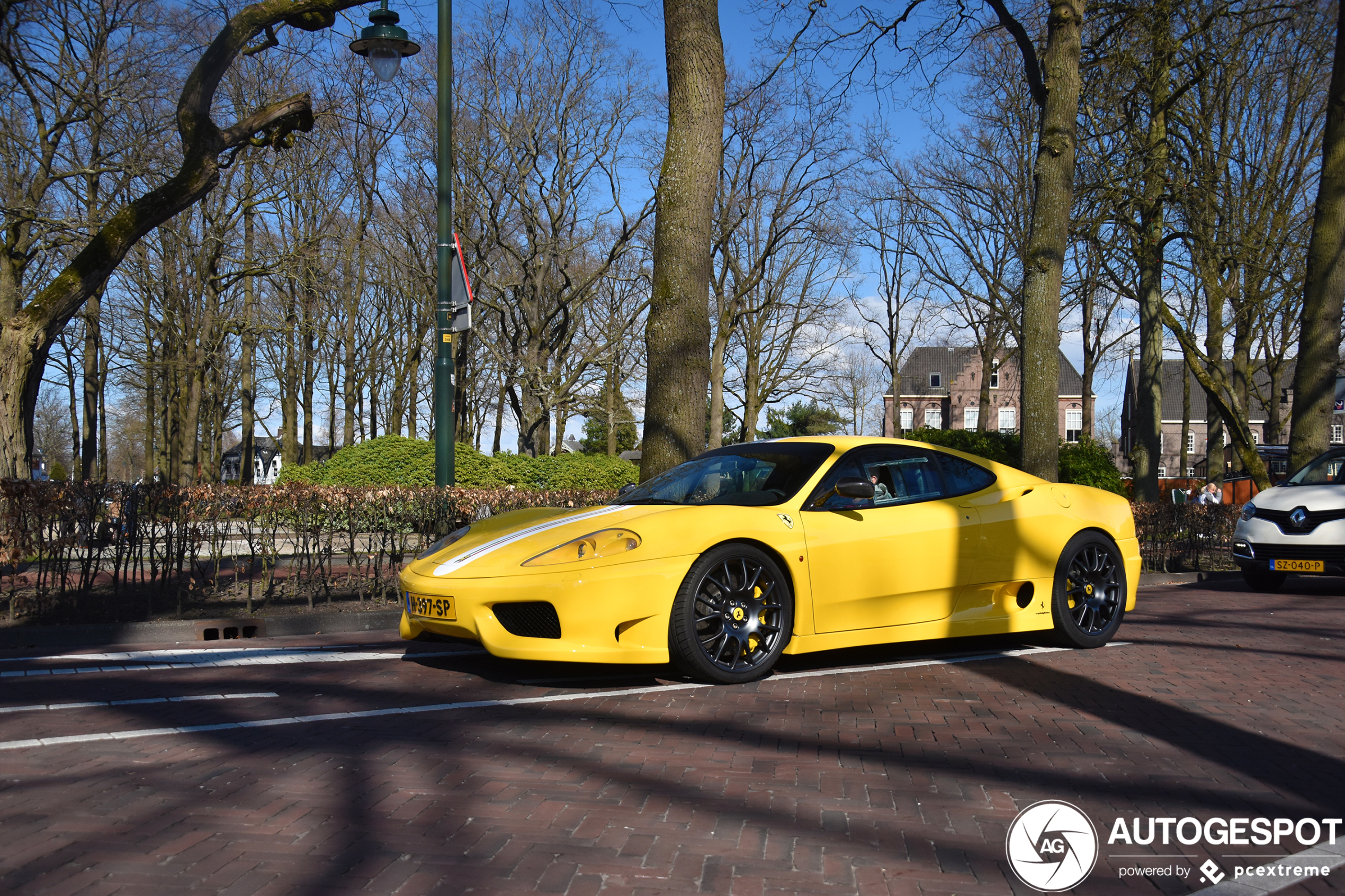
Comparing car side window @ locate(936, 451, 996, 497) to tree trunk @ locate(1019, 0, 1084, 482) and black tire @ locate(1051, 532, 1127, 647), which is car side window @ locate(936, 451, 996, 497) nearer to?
black tire @ locate(1051, 532, 1127, 647)

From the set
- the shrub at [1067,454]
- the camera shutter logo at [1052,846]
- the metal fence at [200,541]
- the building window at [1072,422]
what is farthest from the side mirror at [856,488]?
the building window at [1072,422]

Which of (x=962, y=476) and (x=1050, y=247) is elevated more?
(x=1050, y=247)

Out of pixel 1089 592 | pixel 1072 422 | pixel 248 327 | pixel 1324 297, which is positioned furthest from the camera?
pixel 1072 422

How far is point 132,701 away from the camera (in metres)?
5.13

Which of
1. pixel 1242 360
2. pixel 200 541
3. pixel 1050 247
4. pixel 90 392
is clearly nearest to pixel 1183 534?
pixel 1050 247

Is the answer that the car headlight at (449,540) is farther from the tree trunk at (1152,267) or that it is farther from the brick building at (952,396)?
the brick building at (952,396)

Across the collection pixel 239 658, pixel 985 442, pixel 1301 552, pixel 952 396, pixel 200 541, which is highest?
pixel 952 396

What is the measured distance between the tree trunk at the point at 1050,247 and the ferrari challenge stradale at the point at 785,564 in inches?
177

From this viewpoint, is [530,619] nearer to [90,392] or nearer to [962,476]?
[962,476]

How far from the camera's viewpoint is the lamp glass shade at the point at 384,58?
1005 cm

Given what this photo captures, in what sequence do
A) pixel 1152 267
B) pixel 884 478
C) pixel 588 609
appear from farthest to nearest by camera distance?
pixel 1152 267 < pixel 884 478 < pixel 588 609

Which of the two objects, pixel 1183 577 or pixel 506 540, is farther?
pixel 1183 577

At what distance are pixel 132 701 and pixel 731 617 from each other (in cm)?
311

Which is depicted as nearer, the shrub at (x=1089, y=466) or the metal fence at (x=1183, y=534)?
the metal fence at (x=1183, y=534)
